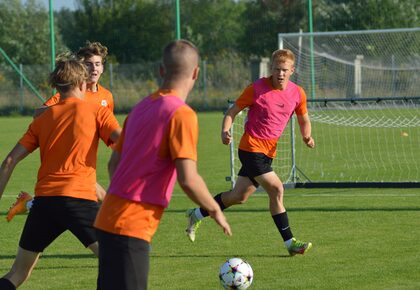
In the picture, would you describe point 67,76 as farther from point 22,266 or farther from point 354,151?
point 354,151

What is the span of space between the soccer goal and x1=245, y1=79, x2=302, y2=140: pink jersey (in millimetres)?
1852

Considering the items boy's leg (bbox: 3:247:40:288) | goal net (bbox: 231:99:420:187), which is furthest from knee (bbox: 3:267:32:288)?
goal net (bbox: 231:99:420:187)

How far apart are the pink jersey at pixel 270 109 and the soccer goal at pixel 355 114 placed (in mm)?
1852

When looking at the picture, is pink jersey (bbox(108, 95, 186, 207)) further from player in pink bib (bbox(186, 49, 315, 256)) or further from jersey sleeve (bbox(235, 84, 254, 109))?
jersey sleeve (bbox(235, 84, 254, 109))

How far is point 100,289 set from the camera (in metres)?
4.99

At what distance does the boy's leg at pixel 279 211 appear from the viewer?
9.14 m

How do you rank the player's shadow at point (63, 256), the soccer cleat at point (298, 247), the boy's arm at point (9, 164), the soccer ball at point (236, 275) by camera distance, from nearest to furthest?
1. the boy's arm at point (9, 164)
2. the soccer ball at point (236, 275)
3. the soccer cleat at point (298, 247)
4. the player's shadow at point (63, 256)

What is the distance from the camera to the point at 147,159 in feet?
16.1

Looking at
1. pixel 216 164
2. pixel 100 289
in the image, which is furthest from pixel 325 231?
pixel 216 164

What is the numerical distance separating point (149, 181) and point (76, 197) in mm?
1686

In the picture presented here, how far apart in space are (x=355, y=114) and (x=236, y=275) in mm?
21091

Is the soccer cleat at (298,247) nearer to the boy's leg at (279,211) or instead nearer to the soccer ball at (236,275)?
the boy's leg at (279,211)

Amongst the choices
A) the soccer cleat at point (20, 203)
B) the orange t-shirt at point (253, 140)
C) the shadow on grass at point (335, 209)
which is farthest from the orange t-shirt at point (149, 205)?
the shadow on grass at point (335, 209)

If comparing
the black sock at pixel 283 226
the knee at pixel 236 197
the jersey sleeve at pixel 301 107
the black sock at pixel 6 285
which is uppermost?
the jersey sleeve at pixel 301 107
